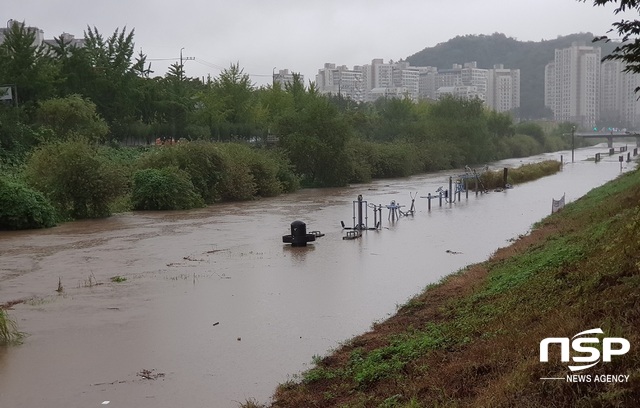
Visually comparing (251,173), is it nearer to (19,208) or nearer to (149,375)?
(19,208)

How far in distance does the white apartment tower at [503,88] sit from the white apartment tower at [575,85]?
6.98 meters

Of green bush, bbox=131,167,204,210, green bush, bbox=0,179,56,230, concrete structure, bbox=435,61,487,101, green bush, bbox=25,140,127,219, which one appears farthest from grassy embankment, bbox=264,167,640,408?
concrete structure, bbox=435,61,487,101

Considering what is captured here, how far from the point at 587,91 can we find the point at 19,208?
169528 millimetres

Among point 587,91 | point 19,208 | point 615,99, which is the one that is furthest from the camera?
point 615,99

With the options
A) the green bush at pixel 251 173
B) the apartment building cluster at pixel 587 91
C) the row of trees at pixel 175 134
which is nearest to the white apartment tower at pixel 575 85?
the apartment building cluster at pixel 587 91

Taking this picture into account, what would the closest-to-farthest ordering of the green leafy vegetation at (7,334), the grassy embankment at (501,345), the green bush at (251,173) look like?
the grassy embankment at (501,345), the green leafy vegetation at (7,334), the green bush at (251,173)

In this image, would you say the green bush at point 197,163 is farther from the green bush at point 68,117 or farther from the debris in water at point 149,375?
the debris in water at point 149,375

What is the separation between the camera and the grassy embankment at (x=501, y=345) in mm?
5949

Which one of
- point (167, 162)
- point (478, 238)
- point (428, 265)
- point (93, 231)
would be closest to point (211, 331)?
point (428, 265)

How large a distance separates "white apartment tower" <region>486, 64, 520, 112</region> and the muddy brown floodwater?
477 ft

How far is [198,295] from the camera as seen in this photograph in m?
14.9

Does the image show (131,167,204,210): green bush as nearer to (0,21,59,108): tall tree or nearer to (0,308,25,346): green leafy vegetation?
(0,21,59,108): tall tree

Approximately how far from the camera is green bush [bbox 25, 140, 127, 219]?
30.3 metres

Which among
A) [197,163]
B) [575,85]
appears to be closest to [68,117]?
[197,163]
